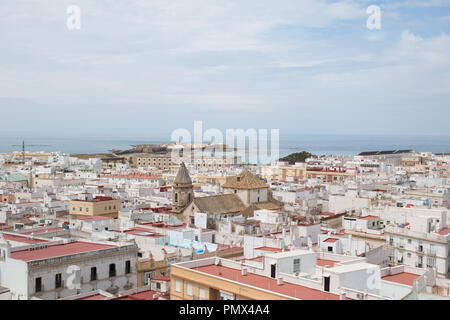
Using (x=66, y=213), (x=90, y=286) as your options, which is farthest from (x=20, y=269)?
(x=66, y=213)

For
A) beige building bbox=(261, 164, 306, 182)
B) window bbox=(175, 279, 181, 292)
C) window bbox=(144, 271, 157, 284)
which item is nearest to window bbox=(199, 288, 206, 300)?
window bbox=(175, 279, 181, 292)

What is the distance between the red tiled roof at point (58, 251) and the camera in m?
14.9

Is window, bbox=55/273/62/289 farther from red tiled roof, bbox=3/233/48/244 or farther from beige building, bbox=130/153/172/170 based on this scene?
beige building, bbox=130/153/172/170

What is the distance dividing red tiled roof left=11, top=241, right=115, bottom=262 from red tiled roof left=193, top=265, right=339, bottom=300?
5.33 metres

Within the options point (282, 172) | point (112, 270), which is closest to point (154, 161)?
point (282, 172)

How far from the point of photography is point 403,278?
13.4 metres

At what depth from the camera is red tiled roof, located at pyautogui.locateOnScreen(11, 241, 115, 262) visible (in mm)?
14929

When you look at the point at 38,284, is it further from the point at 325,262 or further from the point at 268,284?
the point at 325,262

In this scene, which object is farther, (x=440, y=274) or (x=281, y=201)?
(x=281, y=201)

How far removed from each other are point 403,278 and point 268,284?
4482mm

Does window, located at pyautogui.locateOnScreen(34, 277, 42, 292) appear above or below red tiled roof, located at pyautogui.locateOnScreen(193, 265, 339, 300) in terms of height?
below

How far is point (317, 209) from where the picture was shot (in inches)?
1368
